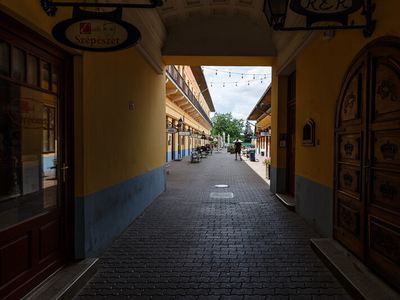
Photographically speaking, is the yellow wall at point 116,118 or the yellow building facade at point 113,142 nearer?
the yellow building facade at point 113,142

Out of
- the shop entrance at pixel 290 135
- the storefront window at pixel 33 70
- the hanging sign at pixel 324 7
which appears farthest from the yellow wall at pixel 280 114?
the storefront window at pixel 33 70

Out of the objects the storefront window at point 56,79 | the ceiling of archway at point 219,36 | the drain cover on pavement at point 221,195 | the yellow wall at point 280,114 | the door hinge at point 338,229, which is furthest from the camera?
the drain cover on pavement at point 221,195

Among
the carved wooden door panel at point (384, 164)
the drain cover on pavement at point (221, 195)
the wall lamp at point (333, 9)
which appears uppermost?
the wall lamp at point (333, 9)

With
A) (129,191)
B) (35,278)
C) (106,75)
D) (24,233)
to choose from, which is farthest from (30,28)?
(129,191)

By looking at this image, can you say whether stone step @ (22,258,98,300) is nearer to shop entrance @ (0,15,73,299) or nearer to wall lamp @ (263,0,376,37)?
shop entrance @ (0,15,73,299)

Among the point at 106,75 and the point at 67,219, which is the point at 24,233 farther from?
the point at 106,75

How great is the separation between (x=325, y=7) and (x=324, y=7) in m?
0.01

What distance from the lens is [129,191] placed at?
5016 millimetres

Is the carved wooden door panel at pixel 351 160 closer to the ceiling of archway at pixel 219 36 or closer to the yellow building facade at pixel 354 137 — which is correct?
the yellow building facade at pixel 354 137

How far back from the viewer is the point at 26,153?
270cm

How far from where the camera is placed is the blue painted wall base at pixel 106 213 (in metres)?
3.35

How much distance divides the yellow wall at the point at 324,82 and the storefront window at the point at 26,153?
390 centimetres

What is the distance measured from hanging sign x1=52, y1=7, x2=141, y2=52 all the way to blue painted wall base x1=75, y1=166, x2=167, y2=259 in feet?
6.33

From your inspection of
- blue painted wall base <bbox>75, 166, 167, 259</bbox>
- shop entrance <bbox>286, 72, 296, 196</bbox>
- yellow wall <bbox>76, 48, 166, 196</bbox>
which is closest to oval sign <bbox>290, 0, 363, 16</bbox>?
yellow wall <bbox>76, 48, 166, 196</bbox>
